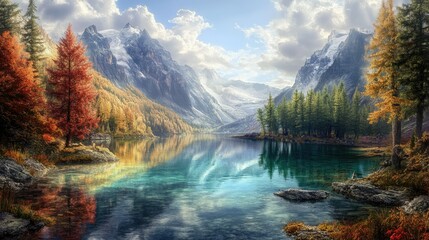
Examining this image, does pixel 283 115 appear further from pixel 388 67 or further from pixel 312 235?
pixel 312 235

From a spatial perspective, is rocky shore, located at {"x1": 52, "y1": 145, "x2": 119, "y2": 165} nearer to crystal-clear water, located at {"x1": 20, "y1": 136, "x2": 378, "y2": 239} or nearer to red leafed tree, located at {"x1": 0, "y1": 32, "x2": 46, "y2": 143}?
crystal-clear water, located at {"x1": 20, "y1": 136, "x2": 378, "y2": 239}

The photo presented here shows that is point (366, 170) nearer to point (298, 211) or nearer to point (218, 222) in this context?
point (298, 211)

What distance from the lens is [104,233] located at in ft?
63.1

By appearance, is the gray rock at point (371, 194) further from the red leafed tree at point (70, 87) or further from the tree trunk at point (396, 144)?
the red leafed tree at point (70, 87)

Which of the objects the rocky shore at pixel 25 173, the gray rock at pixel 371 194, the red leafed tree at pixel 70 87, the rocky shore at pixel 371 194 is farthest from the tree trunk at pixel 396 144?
the red leafed tree at pixel 70 87

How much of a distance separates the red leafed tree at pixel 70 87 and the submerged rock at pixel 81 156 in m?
2.24

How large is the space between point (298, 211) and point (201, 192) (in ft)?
34.9

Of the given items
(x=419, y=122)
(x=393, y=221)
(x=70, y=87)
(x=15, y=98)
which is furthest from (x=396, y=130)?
(x=70, y=87)

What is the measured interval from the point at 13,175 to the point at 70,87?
23105 mm

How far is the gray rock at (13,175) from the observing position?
96.5ft

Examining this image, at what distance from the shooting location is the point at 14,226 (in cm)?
1783

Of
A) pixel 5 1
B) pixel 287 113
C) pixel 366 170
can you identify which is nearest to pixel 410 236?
pixel 366 170

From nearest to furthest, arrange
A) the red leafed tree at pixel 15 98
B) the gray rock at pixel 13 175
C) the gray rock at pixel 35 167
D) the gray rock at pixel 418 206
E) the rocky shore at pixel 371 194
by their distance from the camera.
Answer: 1. the gray rock at pixel 418 206
2. the rocky shore at pixel 371 194
3. the gray rock at pixel 13 175
4. the gray rock at pixel 35 167
5. the red leafed tree at pixel 15 98

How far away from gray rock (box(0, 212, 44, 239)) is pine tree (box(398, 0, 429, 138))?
3541cm
